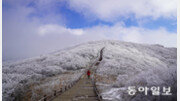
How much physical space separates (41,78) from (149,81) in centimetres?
2009

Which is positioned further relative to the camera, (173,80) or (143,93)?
(143,93)

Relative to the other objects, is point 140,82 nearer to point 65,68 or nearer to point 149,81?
point 149,81

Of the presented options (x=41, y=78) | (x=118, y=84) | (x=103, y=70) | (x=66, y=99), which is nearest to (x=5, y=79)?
(x=41, y=78)

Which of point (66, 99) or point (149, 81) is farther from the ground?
point (149, 81)

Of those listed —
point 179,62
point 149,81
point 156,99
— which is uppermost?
point 179,62

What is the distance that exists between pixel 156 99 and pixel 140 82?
147 inches

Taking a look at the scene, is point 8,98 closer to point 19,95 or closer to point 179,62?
point 19,95

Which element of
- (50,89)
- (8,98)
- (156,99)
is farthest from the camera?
(50,89)

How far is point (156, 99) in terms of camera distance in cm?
927

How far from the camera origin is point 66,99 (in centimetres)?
1407

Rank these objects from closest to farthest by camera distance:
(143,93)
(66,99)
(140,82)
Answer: (143,93) → (140,82) → (66,99)

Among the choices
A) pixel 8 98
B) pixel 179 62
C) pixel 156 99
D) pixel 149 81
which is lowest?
pixel 8 98

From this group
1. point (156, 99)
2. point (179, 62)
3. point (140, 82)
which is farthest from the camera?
point (140, 82)

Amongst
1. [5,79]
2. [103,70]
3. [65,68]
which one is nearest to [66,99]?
[5,79]
